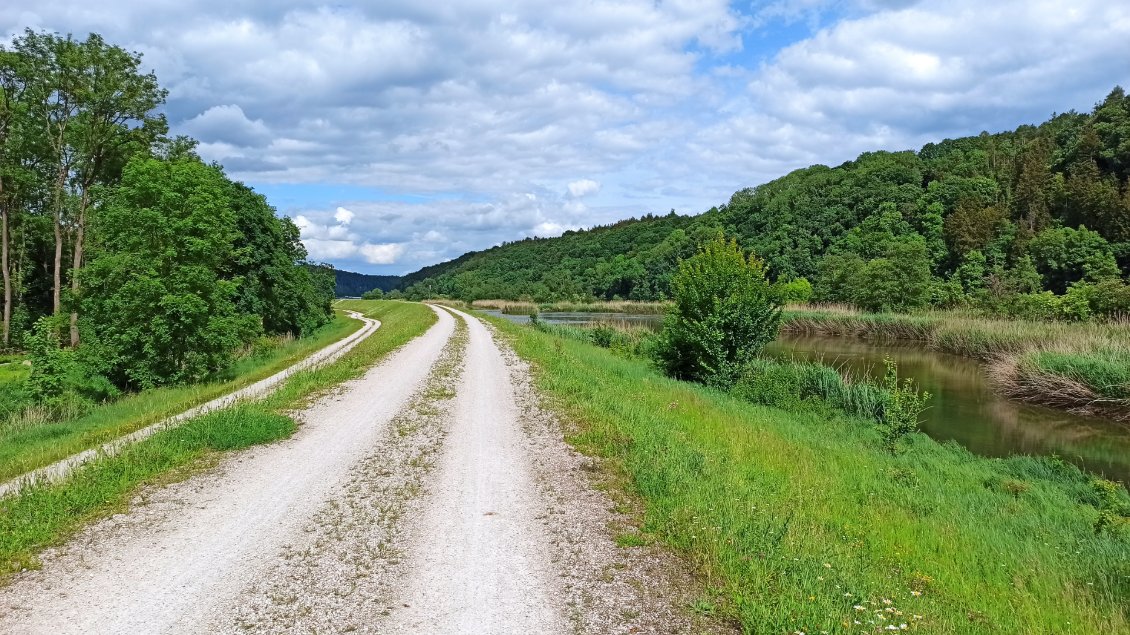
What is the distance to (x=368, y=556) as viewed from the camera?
5.80 metres

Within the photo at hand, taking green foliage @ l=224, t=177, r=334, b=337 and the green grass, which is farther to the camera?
green foliage @ l=224, t=177, r=334, b=337

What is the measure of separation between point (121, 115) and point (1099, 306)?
58.1 m

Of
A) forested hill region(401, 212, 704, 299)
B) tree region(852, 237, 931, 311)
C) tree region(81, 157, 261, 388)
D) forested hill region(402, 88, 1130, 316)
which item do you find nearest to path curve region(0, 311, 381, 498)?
tree region(81, 157, 261, 388)

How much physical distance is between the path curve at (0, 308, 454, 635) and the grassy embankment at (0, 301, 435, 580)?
312mm

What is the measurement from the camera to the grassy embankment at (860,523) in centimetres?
519

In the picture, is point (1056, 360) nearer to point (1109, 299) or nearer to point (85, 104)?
point (1109, 299)

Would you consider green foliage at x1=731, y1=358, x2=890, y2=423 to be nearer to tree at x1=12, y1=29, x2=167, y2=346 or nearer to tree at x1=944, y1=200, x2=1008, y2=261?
tree at x1=12, y1=29, x2=167, y2=346

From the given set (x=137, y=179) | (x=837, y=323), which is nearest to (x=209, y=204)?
(x=137, y=179)

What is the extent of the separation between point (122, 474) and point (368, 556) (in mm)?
4382

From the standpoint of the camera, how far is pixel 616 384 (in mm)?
17188

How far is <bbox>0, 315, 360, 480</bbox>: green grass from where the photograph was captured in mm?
10156

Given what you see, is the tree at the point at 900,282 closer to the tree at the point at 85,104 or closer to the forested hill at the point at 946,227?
the forested hill at the point at 946,227

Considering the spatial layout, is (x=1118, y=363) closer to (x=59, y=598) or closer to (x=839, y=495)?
(x=839, y=495)

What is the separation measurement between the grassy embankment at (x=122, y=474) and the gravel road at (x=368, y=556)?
298mm
